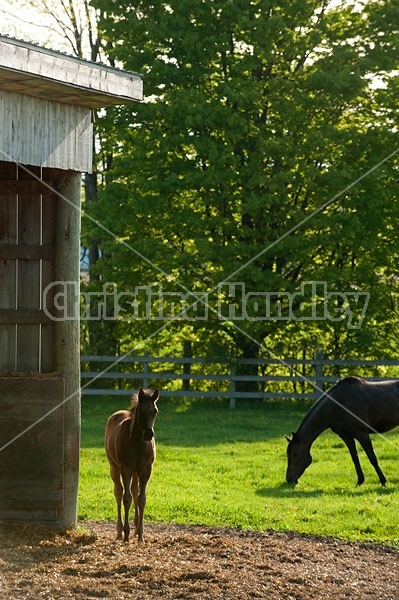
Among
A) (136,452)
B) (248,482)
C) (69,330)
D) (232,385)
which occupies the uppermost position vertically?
(69,330)

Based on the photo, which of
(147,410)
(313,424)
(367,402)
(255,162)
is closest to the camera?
(147,410)

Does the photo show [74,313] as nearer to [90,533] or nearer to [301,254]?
[90,533]

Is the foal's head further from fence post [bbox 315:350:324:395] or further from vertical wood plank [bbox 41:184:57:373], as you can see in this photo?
fence post [bbox 315:350:324:395]

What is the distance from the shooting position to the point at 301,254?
21.2 m

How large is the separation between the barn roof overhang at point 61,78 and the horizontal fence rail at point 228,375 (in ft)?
39.5

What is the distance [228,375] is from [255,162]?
204 inches

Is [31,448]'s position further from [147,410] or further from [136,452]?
[147,410]

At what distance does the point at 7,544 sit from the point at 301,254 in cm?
1437

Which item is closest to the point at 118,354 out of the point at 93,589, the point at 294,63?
the point at 294,63

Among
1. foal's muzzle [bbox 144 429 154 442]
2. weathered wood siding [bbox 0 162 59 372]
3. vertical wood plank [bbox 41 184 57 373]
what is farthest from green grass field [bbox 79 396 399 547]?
weathered wood siding [bbox 0 162 59 372]

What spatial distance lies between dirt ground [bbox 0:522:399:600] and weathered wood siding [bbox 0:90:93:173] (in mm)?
3448

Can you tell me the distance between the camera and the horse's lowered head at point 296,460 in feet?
41.2

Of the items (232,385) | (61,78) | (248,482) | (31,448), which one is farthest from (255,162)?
(31,448)

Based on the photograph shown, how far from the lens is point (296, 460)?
12.6 metres
